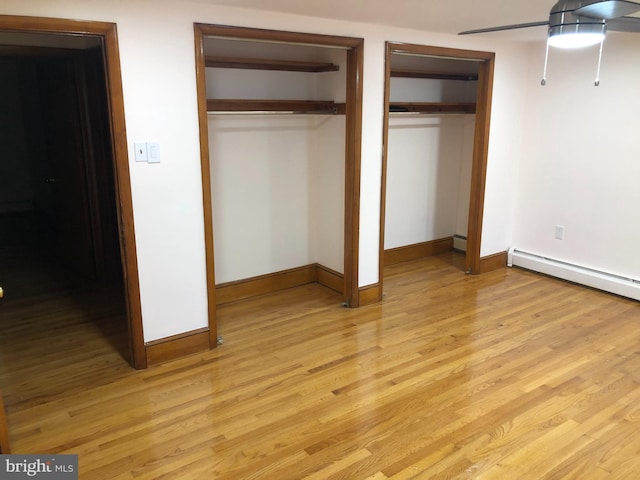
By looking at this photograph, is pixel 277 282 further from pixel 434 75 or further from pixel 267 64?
pixel 434 75

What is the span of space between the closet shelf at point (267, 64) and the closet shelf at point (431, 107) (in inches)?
Answer: 30.5

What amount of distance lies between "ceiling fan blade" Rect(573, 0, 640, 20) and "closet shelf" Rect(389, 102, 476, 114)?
2515mm

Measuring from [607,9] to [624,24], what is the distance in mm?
452

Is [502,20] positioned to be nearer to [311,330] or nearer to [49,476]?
[311,330]

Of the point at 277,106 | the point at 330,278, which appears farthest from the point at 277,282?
the point at 277,106

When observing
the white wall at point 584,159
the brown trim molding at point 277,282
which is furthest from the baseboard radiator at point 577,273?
the brown trim molding at point 277,282

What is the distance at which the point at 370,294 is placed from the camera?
414 centimetres

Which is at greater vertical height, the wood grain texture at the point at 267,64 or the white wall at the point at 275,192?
the wood grain texture at the point at 267,64

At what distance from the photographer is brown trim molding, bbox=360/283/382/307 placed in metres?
4.09

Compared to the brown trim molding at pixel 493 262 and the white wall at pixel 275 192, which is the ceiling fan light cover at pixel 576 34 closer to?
the white wall at pixel 275 192

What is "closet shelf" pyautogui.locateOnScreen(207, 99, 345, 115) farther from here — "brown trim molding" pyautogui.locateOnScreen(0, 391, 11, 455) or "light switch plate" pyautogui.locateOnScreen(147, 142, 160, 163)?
"brown trim molding" pyautogui.locateOnScreen(0, 391, 11, 455)

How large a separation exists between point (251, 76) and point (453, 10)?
158 centimetres

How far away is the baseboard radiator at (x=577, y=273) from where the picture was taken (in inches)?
165

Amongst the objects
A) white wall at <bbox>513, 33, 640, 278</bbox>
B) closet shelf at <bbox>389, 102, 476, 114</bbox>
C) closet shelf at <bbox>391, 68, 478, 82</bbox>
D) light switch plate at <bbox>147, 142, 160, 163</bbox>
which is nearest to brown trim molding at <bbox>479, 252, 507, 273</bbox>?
white wall at <bbox>513, 33, 640, 278</bbox>
